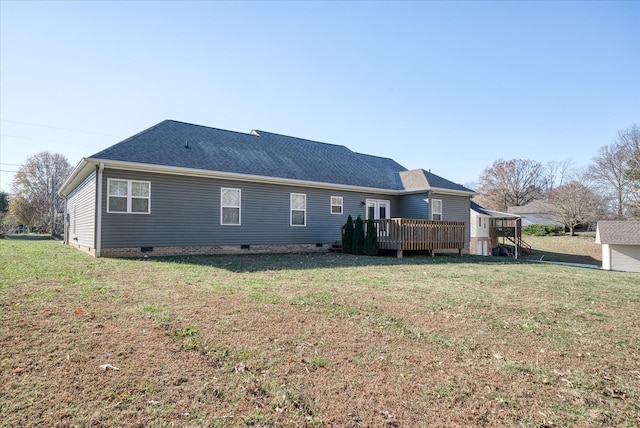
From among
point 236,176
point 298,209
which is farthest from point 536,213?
point 236,176

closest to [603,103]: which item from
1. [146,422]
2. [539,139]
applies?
[539,139]

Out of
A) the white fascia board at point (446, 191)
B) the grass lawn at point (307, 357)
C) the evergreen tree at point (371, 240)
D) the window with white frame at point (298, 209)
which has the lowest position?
the grass lawn at point (307, 357)

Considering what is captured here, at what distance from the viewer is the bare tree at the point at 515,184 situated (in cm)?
5138

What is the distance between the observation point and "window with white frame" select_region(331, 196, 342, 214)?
1566 cm

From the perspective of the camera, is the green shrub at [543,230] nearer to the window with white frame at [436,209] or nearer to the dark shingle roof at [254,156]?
the dark shingle roof at [254,156]

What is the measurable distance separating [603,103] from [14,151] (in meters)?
46.4

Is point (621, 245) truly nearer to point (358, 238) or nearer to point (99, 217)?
point (358, 238)

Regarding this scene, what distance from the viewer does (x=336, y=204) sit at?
51.7ft

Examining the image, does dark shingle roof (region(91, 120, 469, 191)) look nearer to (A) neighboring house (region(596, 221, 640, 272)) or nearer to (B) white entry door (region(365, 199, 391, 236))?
(B) white entry door (region(365, 199, 391, 236))

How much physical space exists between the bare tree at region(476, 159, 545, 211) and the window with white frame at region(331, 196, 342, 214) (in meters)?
42.8

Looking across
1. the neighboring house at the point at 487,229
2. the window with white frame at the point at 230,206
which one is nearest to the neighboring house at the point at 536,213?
the neighboring house at the point at 487,229

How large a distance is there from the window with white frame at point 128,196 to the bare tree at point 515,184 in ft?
165

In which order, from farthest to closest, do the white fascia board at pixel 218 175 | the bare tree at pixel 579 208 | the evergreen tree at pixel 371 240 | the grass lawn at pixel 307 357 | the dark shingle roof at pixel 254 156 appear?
the bare tree at pixel 579 208 → the evergreen tree at pixel 371 240 → the dark shingle roof at pixel 254 156 → the white fascia board at pixel 218 175 → the grass lawn at pixel 307 357

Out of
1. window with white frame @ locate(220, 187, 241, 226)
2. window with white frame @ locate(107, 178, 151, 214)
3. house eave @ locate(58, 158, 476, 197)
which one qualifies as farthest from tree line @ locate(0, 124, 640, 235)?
window with white frame @ locate(220, 187, 241, 226)
